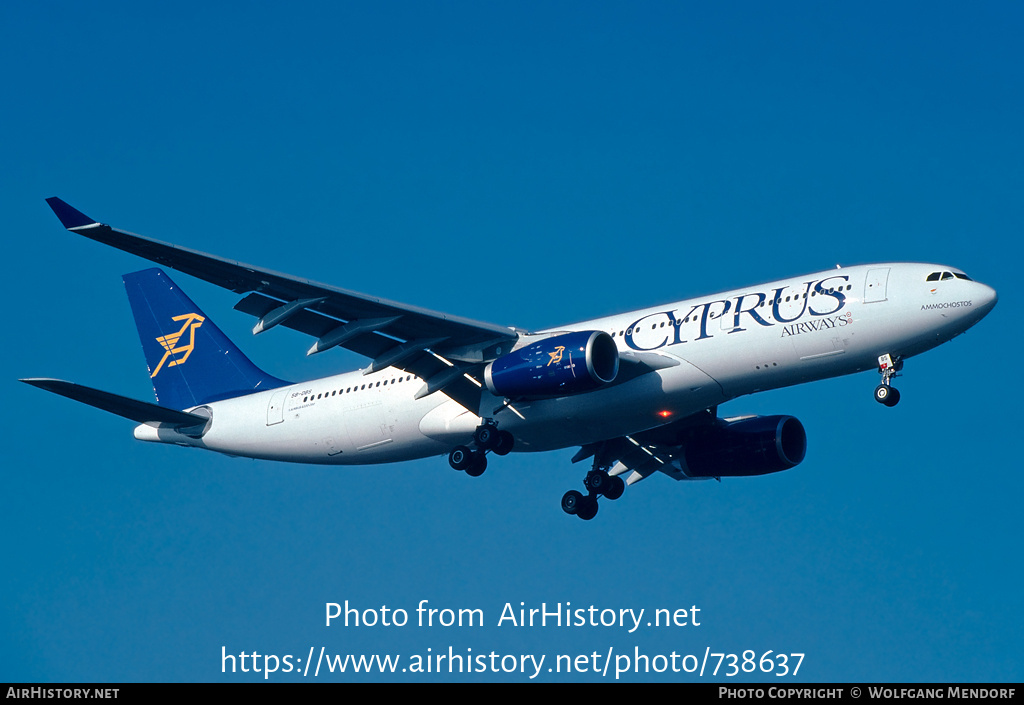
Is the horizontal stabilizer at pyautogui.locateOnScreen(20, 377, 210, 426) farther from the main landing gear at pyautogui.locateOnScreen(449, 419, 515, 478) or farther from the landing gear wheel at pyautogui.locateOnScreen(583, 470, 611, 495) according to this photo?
the landing gear wheel at pyautogui.locateOnScreen(583, 470, 611, 495)

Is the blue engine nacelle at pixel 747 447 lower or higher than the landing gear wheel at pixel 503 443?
higher

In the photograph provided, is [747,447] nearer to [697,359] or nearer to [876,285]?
[697,359]

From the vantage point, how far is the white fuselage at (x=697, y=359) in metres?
32.3

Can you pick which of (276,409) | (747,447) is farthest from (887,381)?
(276,409)

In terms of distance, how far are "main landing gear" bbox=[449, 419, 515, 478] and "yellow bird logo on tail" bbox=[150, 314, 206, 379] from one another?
11.6 meters

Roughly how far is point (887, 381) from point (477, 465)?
447 inches

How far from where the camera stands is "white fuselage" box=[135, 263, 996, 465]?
32312 mm

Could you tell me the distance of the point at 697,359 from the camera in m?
33.4

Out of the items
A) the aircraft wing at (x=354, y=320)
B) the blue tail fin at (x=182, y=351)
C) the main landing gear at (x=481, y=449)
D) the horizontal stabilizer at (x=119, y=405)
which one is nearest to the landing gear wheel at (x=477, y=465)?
the main landing gear at (x=481, y=449)

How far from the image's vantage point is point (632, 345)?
34.7m

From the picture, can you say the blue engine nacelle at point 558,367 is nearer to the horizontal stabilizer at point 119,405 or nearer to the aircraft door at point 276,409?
the aircraft door at point 276,409

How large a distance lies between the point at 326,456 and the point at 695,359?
12.0 meters

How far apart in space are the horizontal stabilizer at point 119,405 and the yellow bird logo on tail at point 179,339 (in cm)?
350
